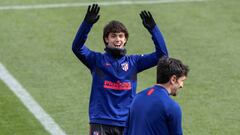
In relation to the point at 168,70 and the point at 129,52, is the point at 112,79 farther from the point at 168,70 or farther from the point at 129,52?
the point at 129,52

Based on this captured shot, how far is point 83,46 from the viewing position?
866cm

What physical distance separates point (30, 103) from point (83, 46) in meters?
3.37

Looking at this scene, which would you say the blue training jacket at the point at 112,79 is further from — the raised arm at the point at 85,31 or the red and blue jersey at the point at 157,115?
the red and blue jersey at the point at 157,115

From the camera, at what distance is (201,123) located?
36.6ft

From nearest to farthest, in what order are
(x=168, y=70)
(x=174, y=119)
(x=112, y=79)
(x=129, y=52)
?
(x=174, y=119) < (x=168, y=70) < (x=112, y=79) < (x=129, y=52)

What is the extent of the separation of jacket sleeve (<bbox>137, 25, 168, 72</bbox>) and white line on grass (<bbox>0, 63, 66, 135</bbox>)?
99.0 inches

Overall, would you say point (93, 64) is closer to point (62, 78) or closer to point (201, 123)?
point (201, 123)

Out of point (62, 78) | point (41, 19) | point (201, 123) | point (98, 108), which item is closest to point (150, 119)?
point (98, 108)

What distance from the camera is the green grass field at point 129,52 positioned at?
11297 mm

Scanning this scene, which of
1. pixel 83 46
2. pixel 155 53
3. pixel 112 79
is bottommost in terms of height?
pixel 112 79

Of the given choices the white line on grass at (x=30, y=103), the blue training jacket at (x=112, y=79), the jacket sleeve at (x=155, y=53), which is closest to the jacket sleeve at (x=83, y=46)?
the blue training jacket at (x=112, y=79)

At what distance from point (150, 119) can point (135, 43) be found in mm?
7485

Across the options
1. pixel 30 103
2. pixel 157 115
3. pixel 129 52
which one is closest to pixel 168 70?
pixel 157 115

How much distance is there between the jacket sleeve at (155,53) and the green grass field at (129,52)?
7.98 feet
